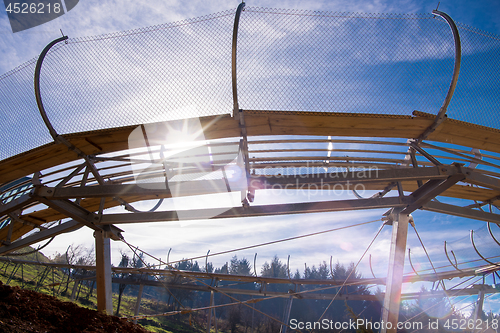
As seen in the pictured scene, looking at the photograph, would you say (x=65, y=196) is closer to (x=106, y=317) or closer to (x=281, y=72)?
(x=106, y=317)

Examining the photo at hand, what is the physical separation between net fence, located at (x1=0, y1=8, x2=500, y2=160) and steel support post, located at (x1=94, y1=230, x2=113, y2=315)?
3.08 m

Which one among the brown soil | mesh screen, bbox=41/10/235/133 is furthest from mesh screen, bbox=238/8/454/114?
the brown soil

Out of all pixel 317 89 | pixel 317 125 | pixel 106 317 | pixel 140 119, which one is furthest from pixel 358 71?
pixel 106 317

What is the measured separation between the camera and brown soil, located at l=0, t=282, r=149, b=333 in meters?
3.82

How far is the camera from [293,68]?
17.6 ft

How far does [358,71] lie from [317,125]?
4.22 feet

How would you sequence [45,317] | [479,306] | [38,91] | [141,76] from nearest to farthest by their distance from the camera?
1. [45,317]
2. [141,76]
3. [38,91]
4. [479,306]

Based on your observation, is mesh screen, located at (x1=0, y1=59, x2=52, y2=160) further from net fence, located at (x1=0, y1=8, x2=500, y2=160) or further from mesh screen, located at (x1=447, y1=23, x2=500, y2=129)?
mesh screen, located at (x1=447, y1=23, x2=500, y2=129)

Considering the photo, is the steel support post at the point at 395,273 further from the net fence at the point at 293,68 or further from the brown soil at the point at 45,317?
the brown soil at the point at 45,317

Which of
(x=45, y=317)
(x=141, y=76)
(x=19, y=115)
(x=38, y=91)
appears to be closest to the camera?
(x=45, y=317)

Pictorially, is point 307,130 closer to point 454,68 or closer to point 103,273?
point 454,68

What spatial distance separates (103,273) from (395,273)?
6.82 metres

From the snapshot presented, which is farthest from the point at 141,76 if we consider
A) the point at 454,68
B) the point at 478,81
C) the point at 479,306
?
the point at 479,306

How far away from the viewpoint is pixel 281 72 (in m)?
5.36
